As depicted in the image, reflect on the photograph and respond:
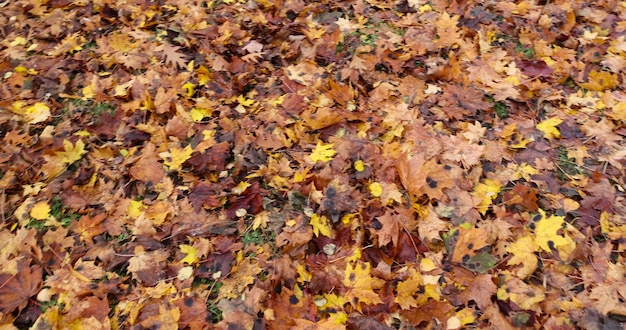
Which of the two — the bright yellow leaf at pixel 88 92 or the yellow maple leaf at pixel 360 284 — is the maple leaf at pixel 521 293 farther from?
the bright yellow leaf at pixel 88 92

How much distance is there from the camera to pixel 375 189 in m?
2.85

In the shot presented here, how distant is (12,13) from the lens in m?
4.18

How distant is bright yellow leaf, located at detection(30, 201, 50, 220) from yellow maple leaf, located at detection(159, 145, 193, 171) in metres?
0.79

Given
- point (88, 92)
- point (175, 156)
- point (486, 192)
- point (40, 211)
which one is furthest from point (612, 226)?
point (88, 92)

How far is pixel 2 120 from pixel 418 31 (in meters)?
3.51

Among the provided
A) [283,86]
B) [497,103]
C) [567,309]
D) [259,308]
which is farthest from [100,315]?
[497,103]

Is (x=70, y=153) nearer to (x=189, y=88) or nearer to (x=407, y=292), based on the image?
(x=189, y=88)

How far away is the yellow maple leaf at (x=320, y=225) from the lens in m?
2.70

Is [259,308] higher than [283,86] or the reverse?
the reverse

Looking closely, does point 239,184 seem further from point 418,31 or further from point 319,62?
point 418,31

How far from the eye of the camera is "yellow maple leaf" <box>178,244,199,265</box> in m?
2.63

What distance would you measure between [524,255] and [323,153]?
142 cm

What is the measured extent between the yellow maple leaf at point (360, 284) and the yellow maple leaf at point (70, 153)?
208 cm

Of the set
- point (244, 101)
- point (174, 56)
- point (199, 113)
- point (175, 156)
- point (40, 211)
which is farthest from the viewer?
point (174, 56)
